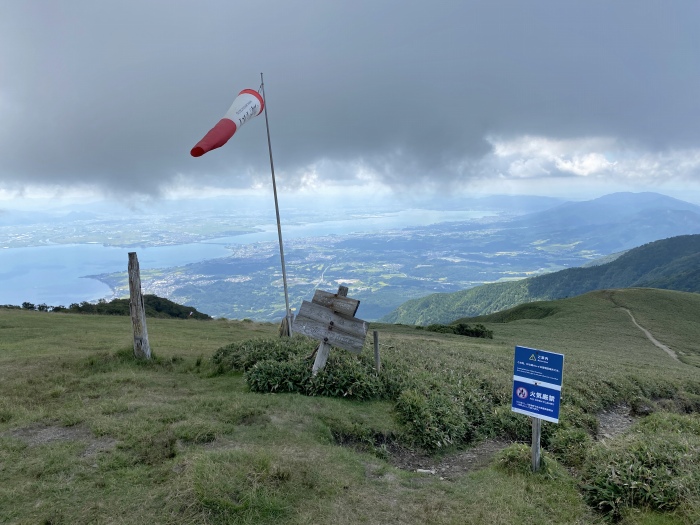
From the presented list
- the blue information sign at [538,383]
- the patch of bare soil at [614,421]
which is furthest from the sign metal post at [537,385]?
the patch of bare soil at [614,421]

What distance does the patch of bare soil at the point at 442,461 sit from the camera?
350 inches

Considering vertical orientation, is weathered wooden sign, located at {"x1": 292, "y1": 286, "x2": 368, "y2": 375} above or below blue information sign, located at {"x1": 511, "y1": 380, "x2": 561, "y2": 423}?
above

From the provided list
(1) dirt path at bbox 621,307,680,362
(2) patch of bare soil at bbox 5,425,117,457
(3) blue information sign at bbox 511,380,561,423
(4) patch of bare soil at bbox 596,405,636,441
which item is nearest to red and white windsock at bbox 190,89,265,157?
(2) patch of bare soil at bbox 5,425,117,457

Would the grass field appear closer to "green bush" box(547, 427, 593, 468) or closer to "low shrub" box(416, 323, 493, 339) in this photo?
"green bush" box(547, 427, 593, 468)

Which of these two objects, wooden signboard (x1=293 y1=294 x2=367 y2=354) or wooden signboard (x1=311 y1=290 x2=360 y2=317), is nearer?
wooden signboard (x1=293 y1=294 x2=367 y2=354)

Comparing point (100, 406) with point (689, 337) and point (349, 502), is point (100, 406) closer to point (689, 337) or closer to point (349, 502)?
point (349, 502)

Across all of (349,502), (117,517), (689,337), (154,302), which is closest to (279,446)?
(349,502)

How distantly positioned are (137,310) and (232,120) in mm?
7455

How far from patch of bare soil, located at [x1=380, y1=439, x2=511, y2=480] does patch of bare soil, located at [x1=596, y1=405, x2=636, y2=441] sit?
5.50m

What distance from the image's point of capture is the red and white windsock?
1146cm

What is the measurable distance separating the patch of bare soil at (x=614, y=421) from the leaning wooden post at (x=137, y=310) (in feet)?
50.9

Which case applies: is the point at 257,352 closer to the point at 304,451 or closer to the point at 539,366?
the point at 304,451

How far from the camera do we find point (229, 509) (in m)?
5.93

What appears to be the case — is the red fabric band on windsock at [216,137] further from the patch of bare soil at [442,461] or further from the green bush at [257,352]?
the patch of bare soil at [442,461]
